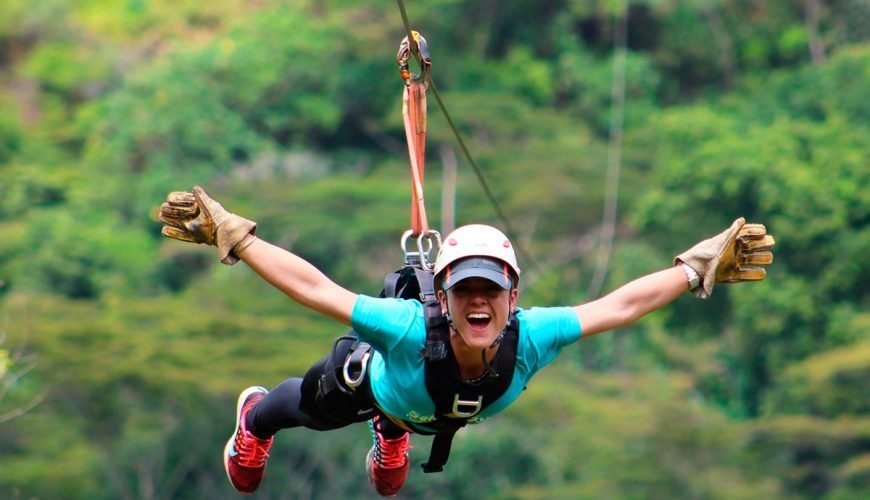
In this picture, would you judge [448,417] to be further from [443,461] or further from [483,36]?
[483,36]

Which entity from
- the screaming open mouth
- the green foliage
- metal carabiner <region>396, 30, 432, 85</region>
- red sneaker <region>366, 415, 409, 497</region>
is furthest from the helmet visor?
the green foliage

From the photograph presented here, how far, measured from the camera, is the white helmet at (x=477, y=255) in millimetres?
5504

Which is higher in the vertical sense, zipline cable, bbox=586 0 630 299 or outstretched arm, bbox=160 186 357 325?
zipline cable, bbox=586 0 630 299

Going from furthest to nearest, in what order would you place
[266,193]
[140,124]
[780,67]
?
[780,67] < [140,124] < [266,193]

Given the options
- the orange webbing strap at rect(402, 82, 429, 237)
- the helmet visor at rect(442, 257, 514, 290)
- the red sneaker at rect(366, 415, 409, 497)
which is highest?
the orange webbing strap at rect(402, 82, 429, 237)

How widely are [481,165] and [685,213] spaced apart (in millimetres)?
4554

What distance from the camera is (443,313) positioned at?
5.66 metres

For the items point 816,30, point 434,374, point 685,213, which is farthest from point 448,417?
point 816,30

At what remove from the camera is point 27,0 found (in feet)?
127

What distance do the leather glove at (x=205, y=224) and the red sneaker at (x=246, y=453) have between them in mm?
1385

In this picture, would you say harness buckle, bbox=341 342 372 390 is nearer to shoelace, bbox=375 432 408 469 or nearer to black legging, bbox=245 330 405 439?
black legging, bbox=245 330 405 439

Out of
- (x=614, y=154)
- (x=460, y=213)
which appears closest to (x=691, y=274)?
(x=460, y=213)

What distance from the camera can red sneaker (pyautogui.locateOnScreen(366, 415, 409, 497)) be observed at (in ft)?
22.7

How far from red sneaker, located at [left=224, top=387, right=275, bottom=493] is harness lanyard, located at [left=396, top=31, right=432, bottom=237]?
3.48 ft
